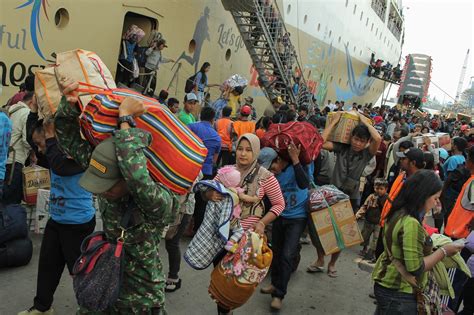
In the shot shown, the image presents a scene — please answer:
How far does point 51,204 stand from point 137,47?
7246mm

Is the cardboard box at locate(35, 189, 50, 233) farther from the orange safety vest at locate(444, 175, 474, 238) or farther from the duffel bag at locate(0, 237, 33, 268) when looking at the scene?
the orange safety vest at locate(444, 175, 474, 238)

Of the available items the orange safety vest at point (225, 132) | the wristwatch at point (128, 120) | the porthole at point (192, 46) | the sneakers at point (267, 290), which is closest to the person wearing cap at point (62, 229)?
the wristwatch at point (128, 120)

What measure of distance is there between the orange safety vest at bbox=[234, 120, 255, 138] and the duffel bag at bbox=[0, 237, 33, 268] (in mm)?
3706

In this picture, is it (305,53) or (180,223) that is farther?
(305,53)

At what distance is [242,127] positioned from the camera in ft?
23.9

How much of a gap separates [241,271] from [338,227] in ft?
6.09

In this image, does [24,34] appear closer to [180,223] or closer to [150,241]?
[180,223]

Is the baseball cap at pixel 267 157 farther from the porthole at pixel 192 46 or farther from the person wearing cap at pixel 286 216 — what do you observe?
the porthole at pixel 192 46

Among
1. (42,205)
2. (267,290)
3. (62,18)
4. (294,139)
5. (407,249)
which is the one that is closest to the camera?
(407,249)

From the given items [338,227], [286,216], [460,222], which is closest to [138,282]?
[286,216]

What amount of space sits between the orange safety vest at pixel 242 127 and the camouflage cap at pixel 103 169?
529cm

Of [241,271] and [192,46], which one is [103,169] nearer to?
[241,271]

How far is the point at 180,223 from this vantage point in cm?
443

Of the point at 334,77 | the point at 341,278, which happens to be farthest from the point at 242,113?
the point at 334,77
